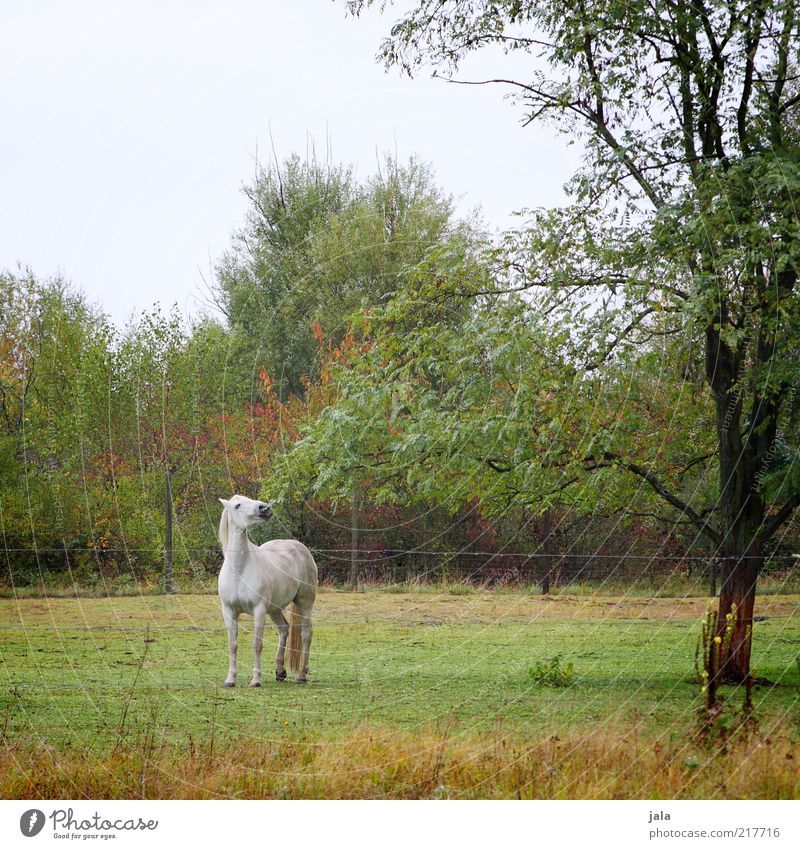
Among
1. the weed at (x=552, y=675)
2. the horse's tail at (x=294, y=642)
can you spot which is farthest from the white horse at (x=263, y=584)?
the weed at (x=552, y=675)

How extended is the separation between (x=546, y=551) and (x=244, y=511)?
2.03 m

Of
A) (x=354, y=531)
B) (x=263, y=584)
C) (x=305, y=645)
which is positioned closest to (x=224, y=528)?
(x=263, y=584)

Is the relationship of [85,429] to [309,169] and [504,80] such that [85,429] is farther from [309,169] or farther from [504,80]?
[504,80]

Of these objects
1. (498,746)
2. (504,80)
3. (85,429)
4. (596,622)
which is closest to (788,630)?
(596,622)

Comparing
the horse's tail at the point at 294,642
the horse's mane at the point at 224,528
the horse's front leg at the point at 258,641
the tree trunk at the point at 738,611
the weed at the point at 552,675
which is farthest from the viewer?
the tree trunk at the point at 738,611

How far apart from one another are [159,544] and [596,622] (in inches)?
124

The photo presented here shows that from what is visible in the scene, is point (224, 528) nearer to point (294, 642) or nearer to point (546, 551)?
point (294, 642)

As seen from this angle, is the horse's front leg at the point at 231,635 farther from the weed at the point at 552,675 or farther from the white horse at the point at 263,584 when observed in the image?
the weed at the point at 552,675

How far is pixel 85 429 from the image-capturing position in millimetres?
5523

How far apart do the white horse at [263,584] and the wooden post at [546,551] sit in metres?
1.49

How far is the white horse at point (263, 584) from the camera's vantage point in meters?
5.55

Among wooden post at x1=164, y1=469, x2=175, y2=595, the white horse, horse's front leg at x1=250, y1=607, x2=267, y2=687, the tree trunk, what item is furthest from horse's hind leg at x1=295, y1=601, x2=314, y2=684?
the tree trunk

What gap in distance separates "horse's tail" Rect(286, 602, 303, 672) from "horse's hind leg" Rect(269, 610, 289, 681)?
3 centimetres

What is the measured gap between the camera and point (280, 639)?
588 centimetres
